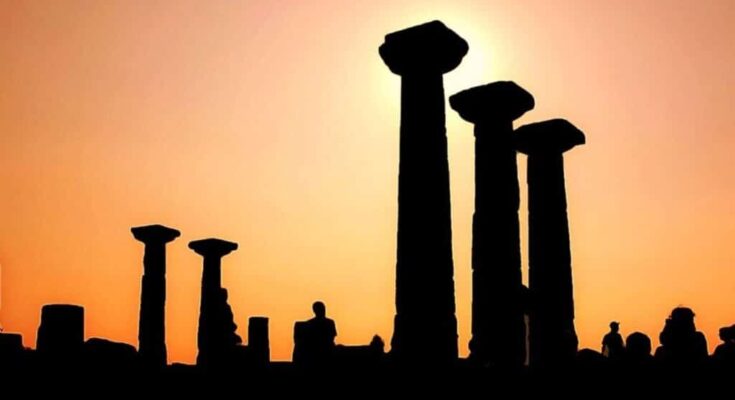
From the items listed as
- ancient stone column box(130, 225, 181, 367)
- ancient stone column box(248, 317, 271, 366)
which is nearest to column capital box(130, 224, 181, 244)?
ancient stone column box(130, 225, 181, 367)

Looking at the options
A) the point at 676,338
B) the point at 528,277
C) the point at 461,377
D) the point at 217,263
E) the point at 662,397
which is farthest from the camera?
the point at 217,263

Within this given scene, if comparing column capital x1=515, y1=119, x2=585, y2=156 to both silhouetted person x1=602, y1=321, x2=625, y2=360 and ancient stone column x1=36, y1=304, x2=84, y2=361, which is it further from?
ancient stone column x1=36, y1=304, x2=84, y2=361

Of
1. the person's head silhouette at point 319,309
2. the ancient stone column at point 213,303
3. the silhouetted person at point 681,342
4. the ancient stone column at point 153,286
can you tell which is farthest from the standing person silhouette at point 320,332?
the ancient stone column at point 153,286

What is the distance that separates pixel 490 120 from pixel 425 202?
3.69m

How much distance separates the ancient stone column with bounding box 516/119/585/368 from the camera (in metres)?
17.9

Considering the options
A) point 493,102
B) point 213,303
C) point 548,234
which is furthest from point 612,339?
point 213,303

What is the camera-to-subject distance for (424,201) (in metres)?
14.4

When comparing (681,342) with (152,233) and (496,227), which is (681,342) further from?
(152,233)

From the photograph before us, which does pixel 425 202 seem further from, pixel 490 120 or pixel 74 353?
pixel 74 353

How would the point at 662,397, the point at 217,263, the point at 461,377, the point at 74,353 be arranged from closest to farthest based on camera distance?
the point at 74,353 < the point at 662,397 < the point at 461,377 < the point at 217,263

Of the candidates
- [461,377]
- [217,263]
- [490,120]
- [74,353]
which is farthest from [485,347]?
[217,263]

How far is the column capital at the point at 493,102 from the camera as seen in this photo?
16.9 meters

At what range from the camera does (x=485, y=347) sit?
53.7 feet

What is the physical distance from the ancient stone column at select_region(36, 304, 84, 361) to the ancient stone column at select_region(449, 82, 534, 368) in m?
8.17
